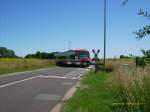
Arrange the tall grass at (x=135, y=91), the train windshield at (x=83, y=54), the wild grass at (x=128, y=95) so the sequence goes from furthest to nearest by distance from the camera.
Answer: the train windshield at (x=83, y=54)
the wild grass at (x=128, y=95)
the tall grass at (x=135, y=91)

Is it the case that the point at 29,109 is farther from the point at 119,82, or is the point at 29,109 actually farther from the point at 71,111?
the point at 119,82

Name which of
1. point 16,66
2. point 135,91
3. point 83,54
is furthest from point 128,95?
point 83,54

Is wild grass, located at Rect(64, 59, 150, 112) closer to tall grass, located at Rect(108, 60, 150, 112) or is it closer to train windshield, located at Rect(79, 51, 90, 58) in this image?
tall grass, located at Rect(108, 60, 150, 112)

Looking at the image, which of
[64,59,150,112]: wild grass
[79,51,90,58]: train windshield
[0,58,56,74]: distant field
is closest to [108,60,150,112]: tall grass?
[64,59,150,112]: wild grass

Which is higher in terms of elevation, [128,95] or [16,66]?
[16,66]

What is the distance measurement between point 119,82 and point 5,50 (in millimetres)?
174465

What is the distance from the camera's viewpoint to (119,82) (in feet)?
41.1

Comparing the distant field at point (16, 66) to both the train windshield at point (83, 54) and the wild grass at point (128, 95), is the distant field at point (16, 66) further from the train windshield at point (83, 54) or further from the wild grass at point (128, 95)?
the wild grass at point (128, 95)

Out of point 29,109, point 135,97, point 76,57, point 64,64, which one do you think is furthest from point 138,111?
point 64,64

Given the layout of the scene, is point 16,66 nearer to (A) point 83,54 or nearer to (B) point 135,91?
(A) point 83,54

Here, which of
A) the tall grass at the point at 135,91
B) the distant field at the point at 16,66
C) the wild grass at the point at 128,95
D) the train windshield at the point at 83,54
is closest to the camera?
the tall grass at the point at 135,91

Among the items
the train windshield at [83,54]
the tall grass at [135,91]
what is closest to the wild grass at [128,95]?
the tall grass at [135,91]

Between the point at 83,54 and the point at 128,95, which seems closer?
the point at 128,95

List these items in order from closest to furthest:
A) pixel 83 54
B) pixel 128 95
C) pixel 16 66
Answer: pixel 128 95 → pixel 16 66 → pixel 83 54
